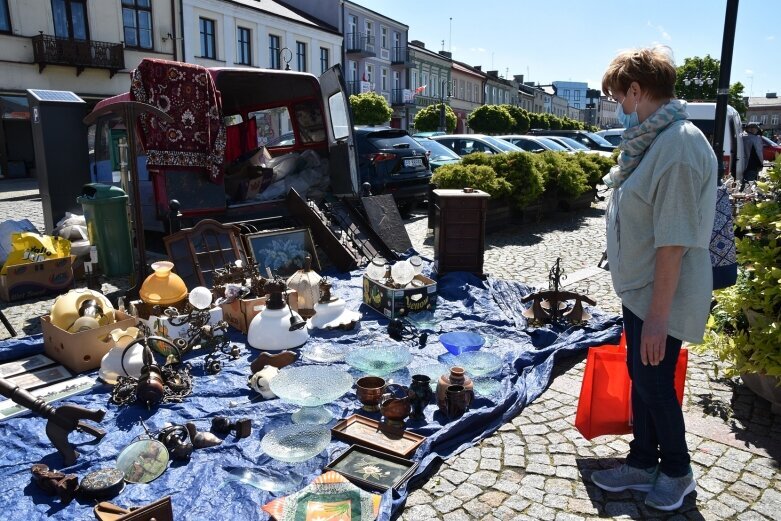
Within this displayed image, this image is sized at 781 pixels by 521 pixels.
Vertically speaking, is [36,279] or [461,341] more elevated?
[36,279]

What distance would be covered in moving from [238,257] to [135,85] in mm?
2137

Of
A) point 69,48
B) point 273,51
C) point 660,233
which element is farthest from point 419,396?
point 273,51

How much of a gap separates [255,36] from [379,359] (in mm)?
26044

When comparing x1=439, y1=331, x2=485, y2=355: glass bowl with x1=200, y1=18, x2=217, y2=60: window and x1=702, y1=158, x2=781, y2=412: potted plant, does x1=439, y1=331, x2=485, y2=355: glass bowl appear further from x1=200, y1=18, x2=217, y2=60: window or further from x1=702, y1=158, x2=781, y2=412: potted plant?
x1=200, y1=18, x2=217, y2=60: window

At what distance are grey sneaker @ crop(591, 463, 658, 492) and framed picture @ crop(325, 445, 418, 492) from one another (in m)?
0.96

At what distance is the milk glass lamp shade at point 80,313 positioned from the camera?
417 centimetres

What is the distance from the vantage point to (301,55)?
30016 millimetres

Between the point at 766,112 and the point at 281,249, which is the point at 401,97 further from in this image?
the point at 766,112

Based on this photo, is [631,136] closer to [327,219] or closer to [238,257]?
[238,257]

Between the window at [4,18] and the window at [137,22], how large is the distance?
154 inches

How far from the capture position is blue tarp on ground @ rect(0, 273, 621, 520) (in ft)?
9.05

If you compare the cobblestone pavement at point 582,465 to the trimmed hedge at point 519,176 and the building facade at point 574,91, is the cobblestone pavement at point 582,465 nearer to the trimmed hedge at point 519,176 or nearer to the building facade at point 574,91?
the trimmed hedge at point 519,176

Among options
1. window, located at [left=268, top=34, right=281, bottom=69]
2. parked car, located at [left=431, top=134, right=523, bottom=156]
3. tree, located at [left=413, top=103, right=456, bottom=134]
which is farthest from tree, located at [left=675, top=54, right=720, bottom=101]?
parked car, located at [left=431, top=134, right=523, bottom=156]

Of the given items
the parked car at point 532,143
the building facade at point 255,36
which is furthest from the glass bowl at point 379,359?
the building facade at point 255,36
